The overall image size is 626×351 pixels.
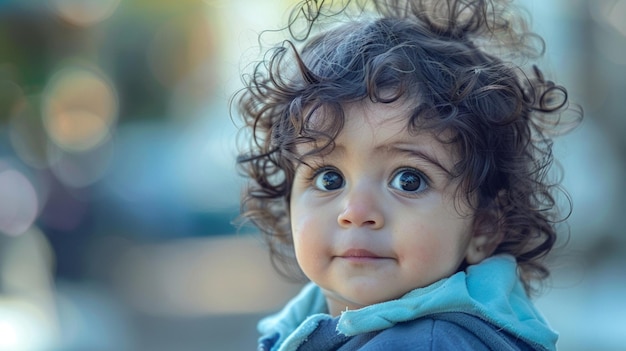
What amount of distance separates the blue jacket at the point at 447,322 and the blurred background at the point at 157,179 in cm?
310

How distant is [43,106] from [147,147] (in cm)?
91

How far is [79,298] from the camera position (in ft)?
20.4

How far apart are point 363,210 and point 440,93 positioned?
28cm

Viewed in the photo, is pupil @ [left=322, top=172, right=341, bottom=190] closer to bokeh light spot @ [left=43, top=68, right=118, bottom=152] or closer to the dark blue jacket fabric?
the dark blue jacket fabric

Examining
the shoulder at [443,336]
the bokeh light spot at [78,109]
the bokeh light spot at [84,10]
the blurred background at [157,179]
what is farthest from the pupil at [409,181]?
the bokeh light spot at [84,10]

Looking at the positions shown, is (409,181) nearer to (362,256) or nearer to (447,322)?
(362,256)

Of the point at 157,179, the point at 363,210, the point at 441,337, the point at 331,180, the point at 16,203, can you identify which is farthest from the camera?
the point at 157,179

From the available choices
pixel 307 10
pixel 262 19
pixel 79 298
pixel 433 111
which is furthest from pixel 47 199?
pixel 433 111

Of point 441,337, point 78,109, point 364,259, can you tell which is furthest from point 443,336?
point 78,109

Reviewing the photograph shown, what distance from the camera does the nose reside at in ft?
5.36

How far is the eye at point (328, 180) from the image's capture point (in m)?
1.74

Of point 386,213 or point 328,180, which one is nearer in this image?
point 386,213

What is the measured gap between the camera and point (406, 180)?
166 cm

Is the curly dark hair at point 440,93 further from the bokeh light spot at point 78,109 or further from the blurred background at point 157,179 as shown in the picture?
the bokeh light spot at point 78,109
